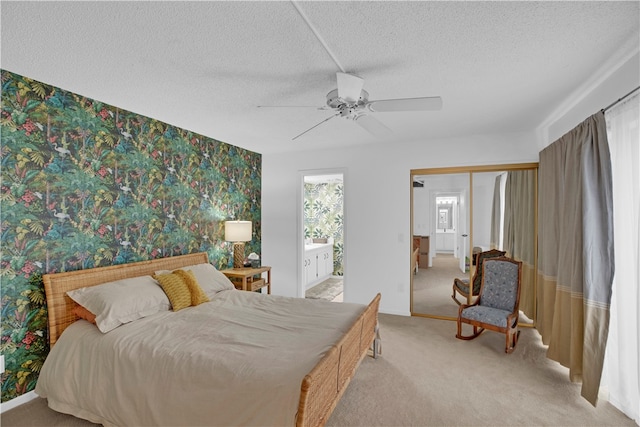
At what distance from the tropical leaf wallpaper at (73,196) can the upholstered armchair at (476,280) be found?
365cm

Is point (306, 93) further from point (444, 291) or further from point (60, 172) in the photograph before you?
point (444, 291)

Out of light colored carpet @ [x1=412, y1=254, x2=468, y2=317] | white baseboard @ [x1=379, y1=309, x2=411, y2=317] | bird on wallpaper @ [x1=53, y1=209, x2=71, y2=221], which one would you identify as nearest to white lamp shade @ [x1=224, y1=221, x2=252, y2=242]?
bird on wallpaper @ [x1=53, y1=209, x2=71, y2=221]

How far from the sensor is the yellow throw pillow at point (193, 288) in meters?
3.00

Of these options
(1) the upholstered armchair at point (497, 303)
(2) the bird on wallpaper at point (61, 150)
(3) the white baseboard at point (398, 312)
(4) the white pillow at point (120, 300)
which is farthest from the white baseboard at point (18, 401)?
(1) the upholstered armchair at point (497, 303)

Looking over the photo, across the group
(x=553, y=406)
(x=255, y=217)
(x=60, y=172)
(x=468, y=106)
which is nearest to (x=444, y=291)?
(x=553, y=406)

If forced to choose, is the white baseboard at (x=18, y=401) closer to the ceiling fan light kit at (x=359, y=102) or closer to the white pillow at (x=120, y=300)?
the white pillow at (x=120, y=300)

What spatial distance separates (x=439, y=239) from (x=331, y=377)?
3.17m

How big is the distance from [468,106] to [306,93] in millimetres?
1654

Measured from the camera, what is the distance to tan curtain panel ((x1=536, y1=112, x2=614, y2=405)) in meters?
2.31

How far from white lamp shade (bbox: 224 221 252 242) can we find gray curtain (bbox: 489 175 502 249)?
11.3ft

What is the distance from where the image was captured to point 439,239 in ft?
14.6

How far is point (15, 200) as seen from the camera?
234 centimetres

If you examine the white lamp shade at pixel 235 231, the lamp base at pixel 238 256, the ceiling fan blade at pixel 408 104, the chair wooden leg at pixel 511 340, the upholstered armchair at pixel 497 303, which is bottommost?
the chair wooden leg at pixel 511 340

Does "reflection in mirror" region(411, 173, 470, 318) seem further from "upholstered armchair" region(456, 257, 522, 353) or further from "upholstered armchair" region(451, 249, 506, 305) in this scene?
"upholstered armchair" region(456, 257, 522, 353)
